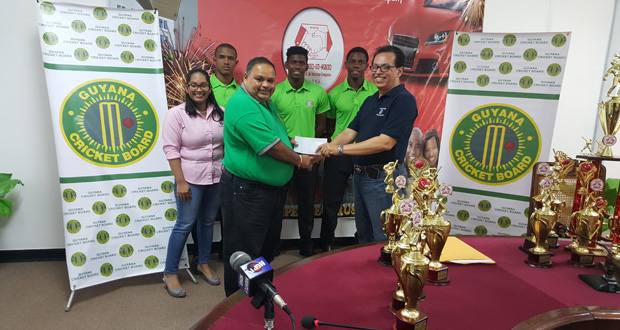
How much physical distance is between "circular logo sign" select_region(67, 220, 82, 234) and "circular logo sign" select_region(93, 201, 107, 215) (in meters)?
0.13

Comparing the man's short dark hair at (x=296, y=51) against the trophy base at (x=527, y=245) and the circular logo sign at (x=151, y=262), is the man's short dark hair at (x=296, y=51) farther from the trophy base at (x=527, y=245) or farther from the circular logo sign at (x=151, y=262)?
the trophy base at (x=527, y=245)

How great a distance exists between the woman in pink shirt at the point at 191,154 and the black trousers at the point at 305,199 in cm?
75

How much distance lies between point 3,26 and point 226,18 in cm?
168

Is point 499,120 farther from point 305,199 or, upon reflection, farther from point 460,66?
point 305,199

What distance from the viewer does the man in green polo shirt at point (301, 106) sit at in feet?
9.37

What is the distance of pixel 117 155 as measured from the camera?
2.36 metres

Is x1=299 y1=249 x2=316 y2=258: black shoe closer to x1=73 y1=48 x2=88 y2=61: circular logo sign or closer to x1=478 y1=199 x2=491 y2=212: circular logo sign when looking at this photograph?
x1=478 y1=199 x2=491 y2=212: circular logo sign

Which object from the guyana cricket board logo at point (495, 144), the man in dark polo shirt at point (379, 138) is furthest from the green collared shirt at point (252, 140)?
the guyana cricket board logo at point (495, 144)

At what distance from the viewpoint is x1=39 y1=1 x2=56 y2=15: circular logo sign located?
2090 mm

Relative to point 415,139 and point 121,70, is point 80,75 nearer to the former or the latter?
point 121,70

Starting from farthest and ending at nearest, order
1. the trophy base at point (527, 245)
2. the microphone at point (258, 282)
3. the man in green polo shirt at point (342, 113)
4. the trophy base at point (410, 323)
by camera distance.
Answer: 1. the man in green polo shirt at point (342, 113)
2. the trophy base at point (527, 245)
3. the trophy base at point (410, 323)
4. the microphone at point (258, 282)

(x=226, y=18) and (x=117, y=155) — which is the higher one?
(x=226, y=18)

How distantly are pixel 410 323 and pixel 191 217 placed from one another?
1.98m

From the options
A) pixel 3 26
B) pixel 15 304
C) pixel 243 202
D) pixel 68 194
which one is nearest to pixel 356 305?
pixel 243 202
